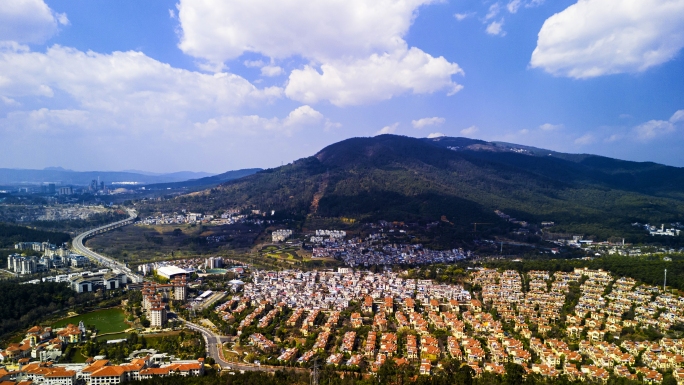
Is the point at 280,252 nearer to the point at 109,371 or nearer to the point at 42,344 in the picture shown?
the point at 42,344

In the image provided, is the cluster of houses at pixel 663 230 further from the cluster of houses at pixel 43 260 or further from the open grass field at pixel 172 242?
the cluster of houses at pixel 43 260

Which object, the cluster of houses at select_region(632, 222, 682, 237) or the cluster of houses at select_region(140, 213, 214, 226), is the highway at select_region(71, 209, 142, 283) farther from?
the cluster of houses at select_region(632, 222, 682, 237)

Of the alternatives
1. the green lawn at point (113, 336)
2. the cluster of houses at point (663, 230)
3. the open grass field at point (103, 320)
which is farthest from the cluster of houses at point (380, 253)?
the cluster of houses at point (663, 230)

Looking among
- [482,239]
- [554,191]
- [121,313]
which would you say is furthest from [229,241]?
[554,191]

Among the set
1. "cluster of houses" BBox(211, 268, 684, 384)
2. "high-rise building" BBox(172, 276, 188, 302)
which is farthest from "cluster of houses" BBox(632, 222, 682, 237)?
"high-rise building" BBox(172, 276, 188, 302)

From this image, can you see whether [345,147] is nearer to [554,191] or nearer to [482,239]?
[554,191]

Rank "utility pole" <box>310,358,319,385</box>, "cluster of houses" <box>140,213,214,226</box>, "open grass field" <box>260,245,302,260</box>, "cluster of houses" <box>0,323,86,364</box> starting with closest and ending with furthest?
"utility pole" <box>310,358,319,385</box>
"cluster of houses" <box>0,323,86,364</box>
"open grass field" <box>260,245,302,260</box>
"cluster of houses" <box>140,213,214,226</box>

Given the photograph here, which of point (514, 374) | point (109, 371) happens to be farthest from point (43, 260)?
point (514, 374)
